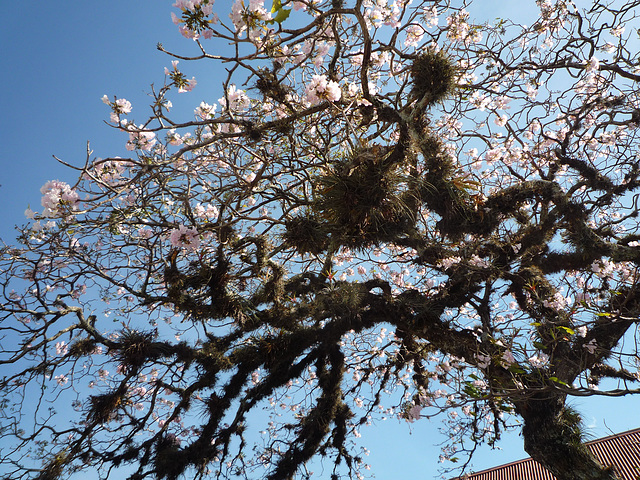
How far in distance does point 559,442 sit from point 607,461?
29.1 ft

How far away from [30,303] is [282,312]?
2.98 metres

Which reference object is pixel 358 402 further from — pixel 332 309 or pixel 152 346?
pixel 152 346

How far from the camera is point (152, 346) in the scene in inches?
168

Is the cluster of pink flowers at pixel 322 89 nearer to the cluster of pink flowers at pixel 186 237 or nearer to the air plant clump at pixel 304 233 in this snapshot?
the air plant clump at pixel 304 233

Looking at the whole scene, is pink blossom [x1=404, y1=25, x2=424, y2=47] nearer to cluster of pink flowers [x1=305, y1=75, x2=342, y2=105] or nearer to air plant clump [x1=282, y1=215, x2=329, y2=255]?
cluster of pink flowers [x1=305, y1=75, x2=342, y2=105]

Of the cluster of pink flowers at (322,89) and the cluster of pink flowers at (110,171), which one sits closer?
the cluster of pink flowers at (322,89)

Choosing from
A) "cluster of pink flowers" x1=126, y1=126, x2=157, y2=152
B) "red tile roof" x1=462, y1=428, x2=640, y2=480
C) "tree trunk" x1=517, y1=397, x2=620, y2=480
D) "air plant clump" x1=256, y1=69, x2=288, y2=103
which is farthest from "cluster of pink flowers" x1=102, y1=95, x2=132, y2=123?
"red tile roof" x1=462, y1=428, x2=640, y2=480

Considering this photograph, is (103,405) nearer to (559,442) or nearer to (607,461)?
(559,442)

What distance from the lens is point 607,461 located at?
9.70 metres

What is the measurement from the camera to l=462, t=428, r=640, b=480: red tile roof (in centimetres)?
946

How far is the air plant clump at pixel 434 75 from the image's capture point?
11.6ft

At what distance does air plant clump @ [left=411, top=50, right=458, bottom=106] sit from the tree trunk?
2.91m

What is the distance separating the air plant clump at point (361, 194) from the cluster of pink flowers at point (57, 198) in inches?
85.7

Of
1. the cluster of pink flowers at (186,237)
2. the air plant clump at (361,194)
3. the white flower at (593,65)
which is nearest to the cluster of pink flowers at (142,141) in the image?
the cluster of pink flowers at (186,237)
